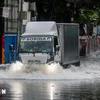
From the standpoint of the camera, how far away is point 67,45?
2989 centimetres

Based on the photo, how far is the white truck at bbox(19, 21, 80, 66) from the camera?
26.6m

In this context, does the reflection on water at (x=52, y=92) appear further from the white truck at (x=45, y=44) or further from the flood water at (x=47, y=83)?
the white truck at (x=45, y=44)

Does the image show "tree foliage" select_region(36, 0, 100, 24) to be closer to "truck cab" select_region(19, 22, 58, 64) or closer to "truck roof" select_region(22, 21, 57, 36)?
"truck roof" select_region(22, 21, 57, 36)

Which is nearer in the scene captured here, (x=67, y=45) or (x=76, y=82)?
(x=76, y=82)

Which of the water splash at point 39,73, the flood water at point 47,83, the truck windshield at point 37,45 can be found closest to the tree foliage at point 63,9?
the flood water at point 47,83

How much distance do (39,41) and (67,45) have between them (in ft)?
Answer: 10.3

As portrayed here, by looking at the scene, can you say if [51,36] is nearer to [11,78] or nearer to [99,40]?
[11,78]

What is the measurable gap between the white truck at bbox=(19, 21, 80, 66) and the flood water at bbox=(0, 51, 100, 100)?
68 centimetres

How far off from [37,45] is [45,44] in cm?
45

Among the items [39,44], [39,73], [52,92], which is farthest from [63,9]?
[52,92]

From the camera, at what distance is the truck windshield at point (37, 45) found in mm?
26922

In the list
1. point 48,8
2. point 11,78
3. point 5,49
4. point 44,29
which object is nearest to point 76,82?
point 11,78

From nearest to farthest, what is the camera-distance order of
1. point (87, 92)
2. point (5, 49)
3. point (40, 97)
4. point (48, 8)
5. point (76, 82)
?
point (40, 97), point (87, 92), point (76, 82), point (5, 49), point (48, 8)

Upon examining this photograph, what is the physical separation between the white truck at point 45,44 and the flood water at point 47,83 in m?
0.68
